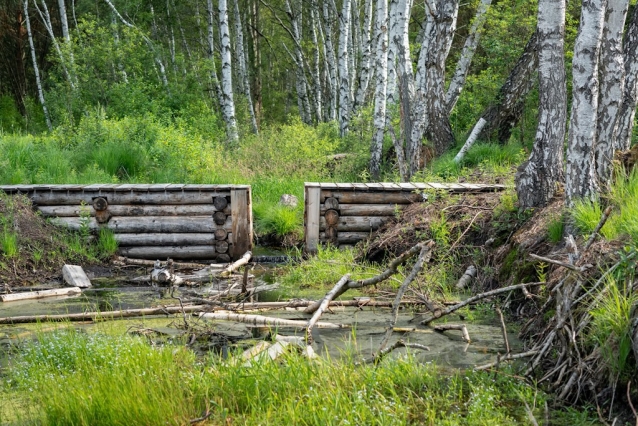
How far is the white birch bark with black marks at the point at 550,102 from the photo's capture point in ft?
24.3

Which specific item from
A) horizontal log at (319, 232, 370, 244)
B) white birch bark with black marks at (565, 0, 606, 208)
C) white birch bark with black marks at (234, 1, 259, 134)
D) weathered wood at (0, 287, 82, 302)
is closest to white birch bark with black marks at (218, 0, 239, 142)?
white birch bark with black marks at (234, 1, 259, 134)

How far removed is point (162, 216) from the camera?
34.2ft

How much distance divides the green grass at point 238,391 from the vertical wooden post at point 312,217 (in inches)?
216

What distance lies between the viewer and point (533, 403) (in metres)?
4.11

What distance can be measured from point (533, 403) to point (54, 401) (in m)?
2.77

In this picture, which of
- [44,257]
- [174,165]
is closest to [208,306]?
[44,257]

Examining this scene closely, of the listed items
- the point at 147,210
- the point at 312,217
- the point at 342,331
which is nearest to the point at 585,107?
the point at 342,331


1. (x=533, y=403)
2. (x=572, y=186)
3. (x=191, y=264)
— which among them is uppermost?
(x=572, y=186)

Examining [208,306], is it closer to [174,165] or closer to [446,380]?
[446,380]

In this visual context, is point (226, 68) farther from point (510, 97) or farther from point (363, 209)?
point (363, 209)

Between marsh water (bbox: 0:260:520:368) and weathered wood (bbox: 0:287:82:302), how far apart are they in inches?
2.9

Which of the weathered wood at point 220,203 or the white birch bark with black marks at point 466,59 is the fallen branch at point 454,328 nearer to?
the weathered wood at point 220,203

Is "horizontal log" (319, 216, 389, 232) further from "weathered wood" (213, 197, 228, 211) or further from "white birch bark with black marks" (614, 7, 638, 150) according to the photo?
"white birch bark with black marks" (614, 7, 638, 150)

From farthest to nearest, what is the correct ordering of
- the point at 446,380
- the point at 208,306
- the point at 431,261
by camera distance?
the point at 431,261 → the point at 208,306 → the point at 446,380
